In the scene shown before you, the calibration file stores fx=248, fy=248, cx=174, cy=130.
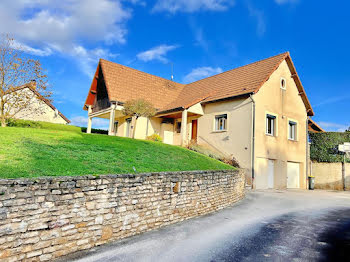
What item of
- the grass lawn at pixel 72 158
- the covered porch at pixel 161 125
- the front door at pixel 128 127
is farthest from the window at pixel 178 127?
the grass lawn at pixel 72 158

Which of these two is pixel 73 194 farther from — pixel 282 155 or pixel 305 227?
pixel 282 155

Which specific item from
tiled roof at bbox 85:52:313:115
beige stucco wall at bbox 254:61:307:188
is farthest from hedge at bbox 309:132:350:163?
tiled roof at bbox 85:52:313:115

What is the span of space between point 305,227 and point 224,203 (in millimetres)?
3611

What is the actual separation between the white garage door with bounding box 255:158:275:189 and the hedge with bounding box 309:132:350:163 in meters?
7.26

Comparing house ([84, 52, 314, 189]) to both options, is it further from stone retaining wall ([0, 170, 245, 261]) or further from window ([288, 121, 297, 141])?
stone retaining wall ([0, 170, 245, 261])

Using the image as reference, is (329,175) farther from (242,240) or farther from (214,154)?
(242,240)

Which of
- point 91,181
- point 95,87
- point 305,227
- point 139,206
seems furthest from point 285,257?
point 95,87

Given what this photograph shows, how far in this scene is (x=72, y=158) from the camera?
8.07 metres

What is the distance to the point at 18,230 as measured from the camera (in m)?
4.91

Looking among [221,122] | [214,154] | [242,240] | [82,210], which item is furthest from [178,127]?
[82,210]

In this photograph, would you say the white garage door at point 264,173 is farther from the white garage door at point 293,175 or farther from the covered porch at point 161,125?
the covered porch at point 161,125

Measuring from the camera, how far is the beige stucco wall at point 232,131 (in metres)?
16.7

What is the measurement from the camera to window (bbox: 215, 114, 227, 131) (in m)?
18.6

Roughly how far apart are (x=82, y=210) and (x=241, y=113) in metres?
13.6
